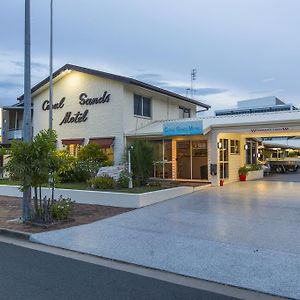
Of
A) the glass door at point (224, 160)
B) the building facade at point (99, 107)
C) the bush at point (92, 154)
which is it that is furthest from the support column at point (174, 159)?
the bush at point (92, 154)

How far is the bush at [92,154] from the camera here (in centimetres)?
2147

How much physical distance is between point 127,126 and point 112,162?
218cm

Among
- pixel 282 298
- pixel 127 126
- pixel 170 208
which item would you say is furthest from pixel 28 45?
pixel 127 126

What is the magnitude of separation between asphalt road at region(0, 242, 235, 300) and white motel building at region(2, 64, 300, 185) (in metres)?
11.9

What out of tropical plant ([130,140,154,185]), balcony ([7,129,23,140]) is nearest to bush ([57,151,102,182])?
tropical plant ([130,140,154,185])

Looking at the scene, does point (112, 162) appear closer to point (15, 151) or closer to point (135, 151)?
point (135, 151)

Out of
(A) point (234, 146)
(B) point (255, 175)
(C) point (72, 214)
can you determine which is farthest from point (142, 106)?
A: (C) point (72, 214)

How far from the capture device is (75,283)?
602cm

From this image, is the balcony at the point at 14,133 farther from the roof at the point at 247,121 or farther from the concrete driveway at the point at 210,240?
the concrete driveway at the point at 210,240

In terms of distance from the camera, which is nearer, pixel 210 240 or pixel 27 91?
pixel 210 240

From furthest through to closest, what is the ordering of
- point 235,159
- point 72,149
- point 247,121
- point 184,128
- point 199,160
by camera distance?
1. point 72,149
2. point 235,159
3. point 199,160
4. point 184,128
5. point 247,121

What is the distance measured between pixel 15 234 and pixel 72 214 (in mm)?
2683

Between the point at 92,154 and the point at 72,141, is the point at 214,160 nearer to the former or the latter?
the point at 92,154

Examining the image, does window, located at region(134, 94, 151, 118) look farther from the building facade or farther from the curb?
the curb
